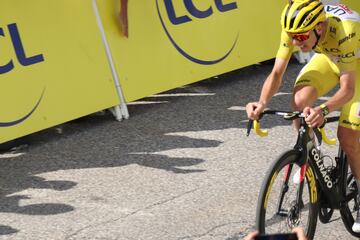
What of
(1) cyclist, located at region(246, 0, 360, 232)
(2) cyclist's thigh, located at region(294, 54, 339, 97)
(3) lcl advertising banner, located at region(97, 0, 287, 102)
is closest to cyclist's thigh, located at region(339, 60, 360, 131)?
(1) cyclist, located at region(246, 0, 360, 232)

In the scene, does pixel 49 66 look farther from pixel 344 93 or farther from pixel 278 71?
pixel 344 93

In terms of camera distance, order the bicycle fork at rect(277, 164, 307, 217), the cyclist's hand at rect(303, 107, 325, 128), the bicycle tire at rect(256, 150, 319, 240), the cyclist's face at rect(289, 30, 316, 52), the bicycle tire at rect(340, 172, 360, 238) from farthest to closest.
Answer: the bicycle tire at rect(340, 172, 360, 238), the bicycle fork at rect(277, 164, 307, 217), the cyclist's face at rect(289, 30, 316, 52), the bicycle tire at rect(256, 150, 319, 240), the cyclist's hand at rect(303, 107, 325, 128)

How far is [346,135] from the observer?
631cm

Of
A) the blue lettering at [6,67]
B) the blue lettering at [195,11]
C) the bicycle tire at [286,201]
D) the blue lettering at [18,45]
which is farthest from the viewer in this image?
the blue lettering at [195,11]

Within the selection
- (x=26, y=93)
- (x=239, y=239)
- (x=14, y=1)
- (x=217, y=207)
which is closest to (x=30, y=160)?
(x=26, y=93)

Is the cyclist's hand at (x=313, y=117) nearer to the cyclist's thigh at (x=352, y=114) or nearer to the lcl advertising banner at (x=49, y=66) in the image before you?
the cyclist's thigh at (x=352, y=114)

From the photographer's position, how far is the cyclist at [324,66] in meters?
5.88

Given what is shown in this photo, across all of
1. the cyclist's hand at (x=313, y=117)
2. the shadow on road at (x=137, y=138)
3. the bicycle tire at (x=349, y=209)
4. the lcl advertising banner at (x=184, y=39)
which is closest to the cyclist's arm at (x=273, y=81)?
the cyclist's hand at (x=313, y=117)

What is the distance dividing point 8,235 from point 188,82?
13.8ft

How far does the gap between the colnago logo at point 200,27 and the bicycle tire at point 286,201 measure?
4.64 meters

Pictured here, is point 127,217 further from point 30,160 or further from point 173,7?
point 173,7

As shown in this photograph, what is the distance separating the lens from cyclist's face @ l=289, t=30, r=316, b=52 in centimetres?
592

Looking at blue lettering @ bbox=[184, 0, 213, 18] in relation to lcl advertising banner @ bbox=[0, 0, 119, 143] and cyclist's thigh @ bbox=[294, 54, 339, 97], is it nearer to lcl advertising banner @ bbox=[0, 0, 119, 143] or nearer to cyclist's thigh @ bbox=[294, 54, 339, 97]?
lcl advertising banner @ bbox=[0, 0, 119, 143]

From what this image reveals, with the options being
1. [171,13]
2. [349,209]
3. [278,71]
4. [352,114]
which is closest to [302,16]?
[278,71]
